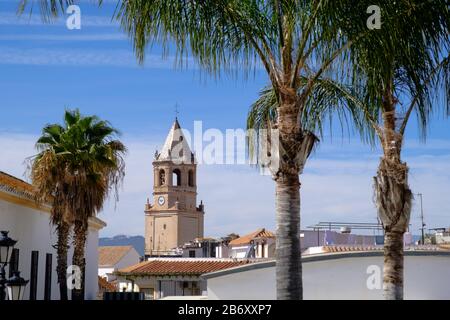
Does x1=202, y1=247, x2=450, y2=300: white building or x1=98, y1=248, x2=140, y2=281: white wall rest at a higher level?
x1=202, y1=247, x2=450, y2=300: white building

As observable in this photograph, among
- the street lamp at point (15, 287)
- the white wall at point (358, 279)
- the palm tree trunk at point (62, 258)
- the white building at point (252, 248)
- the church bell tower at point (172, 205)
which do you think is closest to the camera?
the street lamp at point (15, 287)

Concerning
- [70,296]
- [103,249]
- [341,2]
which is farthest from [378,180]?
[103,249]

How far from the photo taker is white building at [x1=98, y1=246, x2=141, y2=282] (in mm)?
91188

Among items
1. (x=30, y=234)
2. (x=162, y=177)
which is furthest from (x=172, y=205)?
(x=30, y=234)

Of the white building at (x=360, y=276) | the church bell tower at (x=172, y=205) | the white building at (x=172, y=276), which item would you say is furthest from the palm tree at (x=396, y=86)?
the church bell tower at (x=172, y=205)

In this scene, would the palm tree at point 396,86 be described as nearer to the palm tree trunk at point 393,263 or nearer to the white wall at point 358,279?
the palm tree trunk at point 393,263

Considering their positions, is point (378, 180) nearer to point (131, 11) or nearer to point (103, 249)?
point (131, 11)

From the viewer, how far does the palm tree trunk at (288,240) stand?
10086mm

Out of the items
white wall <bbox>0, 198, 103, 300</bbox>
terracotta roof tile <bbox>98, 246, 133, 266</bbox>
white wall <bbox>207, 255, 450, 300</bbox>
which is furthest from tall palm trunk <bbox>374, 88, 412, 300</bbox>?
terracotta roof tile <bbox>98, 246, 133, 266</bbox>

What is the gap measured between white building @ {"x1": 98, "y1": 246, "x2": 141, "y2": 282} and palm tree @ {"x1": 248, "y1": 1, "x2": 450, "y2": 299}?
3127 inches

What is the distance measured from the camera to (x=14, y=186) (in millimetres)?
24406

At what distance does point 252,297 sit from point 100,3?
15.4 metres

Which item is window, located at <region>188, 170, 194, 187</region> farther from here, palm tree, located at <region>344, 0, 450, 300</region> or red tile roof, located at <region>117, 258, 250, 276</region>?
palm tree, located at <region>344, 0, 450, 300</region>

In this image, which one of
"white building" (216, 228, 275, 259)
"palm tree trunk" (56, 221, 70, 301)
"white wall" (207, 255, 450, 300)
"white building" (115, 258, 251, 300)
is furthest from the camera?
"white building" (216, 228, 275, 259)
